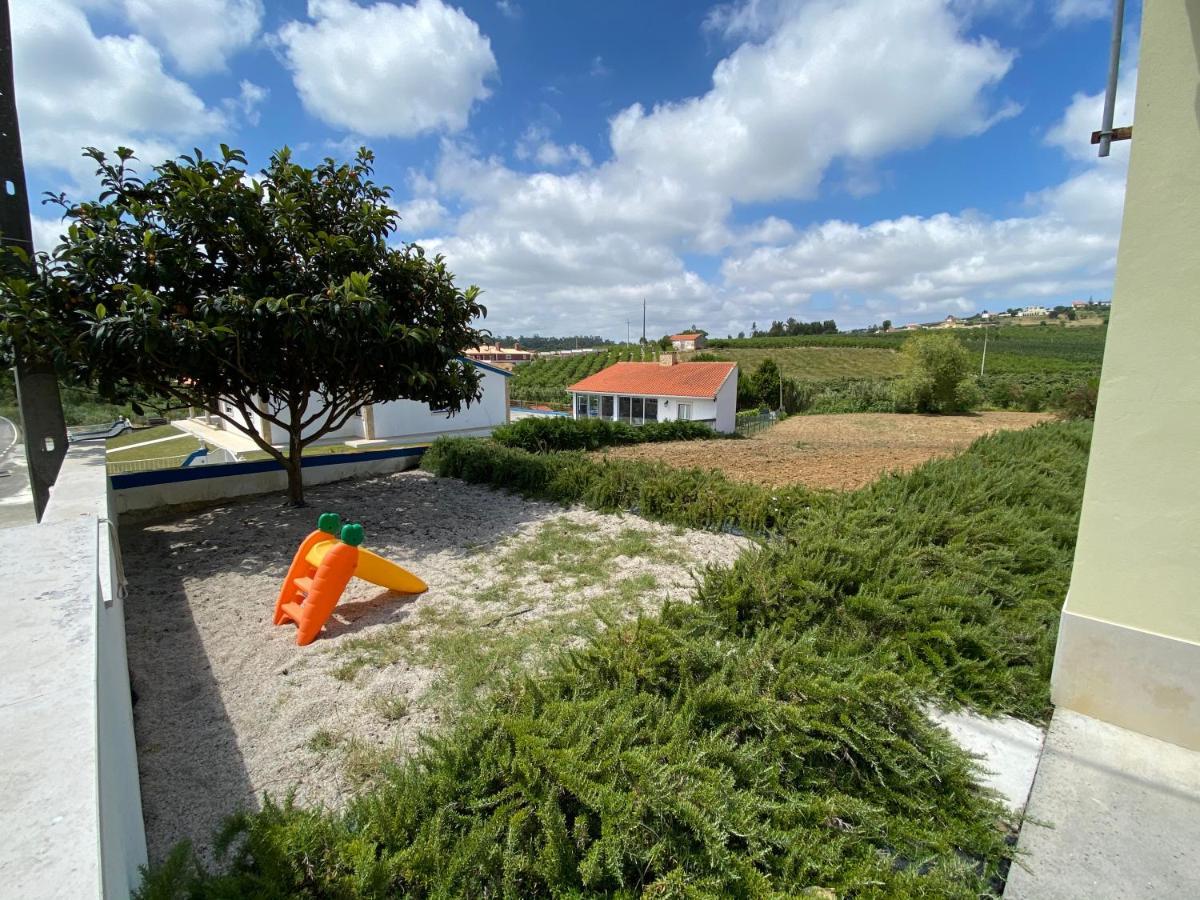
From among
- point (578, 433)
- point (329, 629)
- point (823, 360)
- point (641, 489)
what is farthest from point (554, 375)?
point (329, 629)

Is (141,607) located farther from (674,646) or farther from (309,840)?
(674,646)

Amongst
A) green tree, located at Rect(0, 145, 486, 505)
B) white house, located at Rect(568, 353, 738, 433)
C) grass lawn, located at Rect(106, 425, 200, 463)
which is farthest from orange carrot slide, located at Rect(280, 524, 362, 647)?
white house, located at Rect(568, 353, 738, 433)

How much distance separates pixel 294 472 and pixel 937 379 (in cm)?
2997

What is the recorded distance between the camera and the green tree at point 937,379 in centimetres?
2703

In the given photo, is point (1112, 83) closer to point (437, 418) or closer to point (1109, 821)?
point (1109, 821)

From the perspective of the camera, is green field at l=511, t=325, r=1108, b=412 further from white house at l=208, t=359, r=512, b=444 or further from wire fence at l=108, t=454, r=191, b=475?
wire fence at l=108, t=454, r=191, b=475

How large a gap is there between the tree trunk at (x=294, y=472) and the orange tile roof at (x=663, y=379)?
2133 centimetres

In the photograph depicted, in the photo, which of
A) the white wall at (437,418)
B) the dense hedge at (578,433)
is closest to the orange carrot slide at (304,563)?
the dense hedge at (578,433)

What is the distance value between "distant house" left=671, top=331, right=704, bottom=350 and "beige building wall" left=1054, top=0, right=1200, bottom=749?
223 ft

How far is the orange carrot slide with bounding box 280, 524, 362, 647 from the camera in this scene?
384cm

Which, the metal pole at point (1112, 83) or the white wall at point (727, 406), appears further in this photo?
the white wall at point (727, 406)

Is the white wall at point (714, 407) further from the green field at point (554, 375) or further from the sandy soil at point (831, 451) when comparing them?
the green field at point (554, 375)

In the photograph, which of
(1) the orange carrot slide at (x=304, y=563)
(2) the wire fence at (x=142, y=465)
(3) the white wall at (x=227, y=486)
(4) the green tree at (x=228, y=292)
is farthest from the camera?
(2) the wire fence at (x=142, y=465)

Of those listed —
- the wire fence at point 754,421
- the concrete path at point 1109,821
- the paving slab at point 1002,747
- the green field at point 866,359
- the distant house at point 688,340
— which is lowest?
the wire fence at point 754,421
